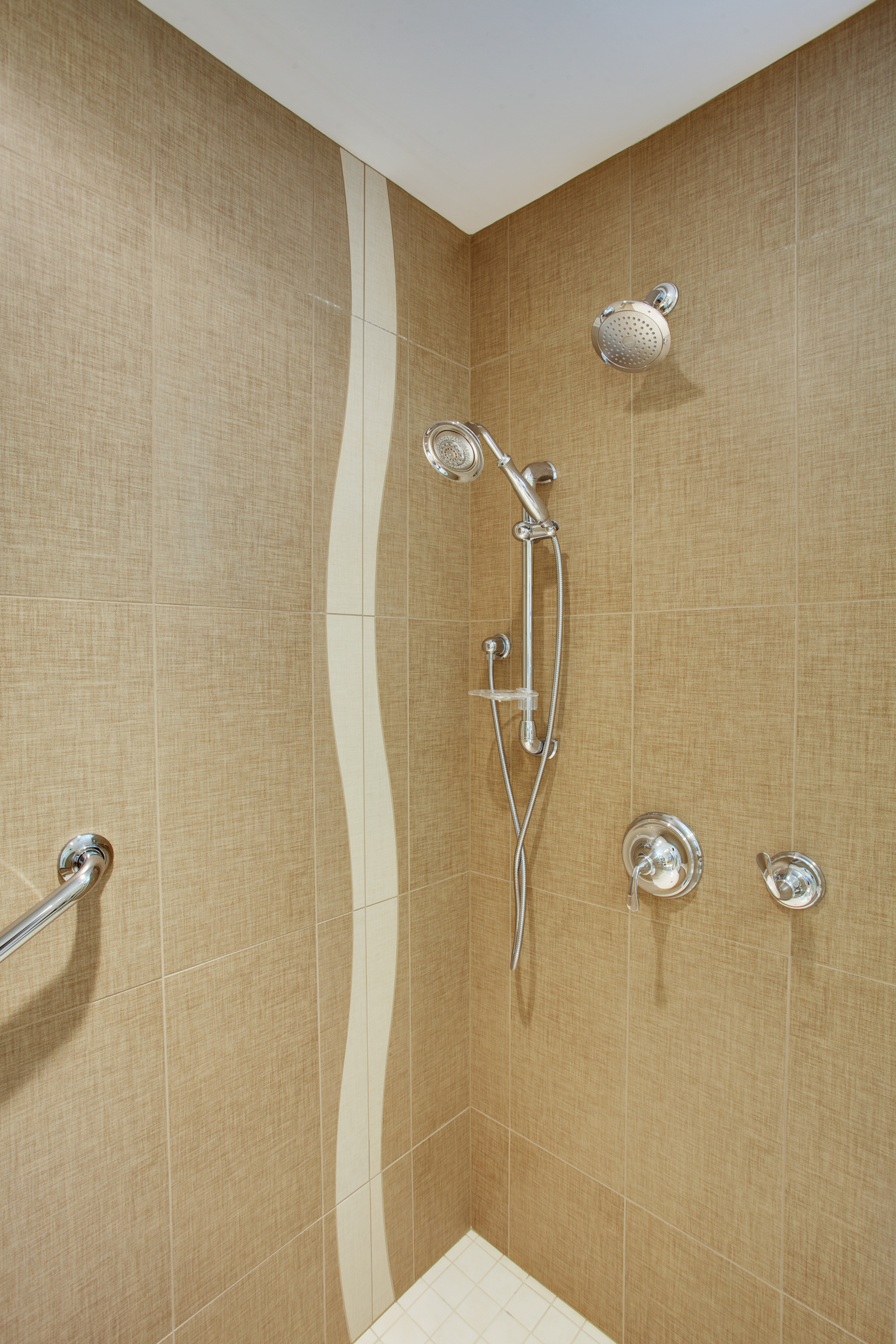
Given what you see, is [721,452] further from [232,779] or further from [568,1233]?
[568,1233]

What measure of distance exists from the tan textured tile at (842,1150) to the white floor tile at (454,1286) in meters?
0.71

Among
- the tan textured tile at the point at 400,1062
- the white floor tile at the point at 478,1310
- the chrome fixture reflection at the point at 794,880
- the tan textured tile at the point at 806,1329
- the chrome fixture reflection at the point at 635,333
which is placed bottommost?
the white floor tile at the point at 478,1310

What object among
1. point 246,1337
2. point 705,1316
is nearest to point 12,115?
point 246,1337

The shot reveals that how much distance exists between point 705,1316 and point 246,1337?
0.82 metres

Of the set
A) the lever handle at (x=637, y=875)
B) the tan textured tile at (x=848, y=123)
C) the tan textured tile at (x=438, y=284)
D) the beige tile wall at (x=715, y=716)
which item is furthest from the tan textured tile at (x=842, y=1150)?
the tan textured tile at (x=438, y=284)

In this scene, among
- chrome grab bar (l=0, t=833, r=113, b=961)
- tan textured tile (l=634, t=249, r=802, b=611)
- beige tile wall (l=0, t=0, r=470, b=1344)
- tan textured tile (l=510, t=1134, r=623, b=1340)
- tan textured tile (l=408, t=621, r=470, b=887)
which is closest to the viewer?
chrome grab bar (l=0, t=833, r=113, b=961)

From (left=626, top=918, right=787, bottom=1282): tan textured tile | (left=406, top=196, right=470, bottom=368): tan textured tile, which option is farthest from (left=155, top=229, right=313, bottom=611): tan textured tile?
(left=626, top=918, right=787, bottom=1282): tan textured tile

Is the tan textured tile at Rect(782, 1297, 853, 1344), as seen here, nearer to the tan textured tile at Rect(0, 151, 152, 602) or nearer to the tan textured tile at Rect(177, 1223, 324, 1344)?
the tan textured tile at Rect(177, 1223, 324, 1344)

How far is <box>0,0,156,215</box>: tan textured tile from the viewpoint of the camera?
86cm

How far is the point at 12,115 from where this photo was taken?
33.7 inches

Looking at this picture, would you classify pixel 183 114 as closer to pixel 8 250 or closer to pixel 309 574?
pixel 8 250

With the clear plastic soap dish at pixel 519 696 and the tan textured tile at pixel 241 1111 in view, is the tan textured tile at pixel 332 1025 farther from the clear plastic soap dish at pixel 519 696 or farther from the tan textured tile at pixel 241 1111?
the clear plastic soap dish at pixel 519 696

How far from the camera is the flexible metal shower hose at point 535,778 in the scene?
4.38ft

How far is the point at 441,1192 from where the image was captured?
4.97 ft
